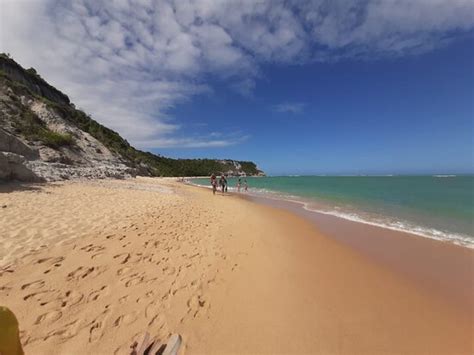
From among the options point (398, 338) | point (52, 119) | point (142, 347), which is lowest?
point (398, 338)

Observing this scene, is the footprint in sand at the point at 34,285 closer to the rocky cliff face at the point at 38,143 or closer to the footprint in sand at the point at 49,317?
the footprint in sand at the point at 49,317

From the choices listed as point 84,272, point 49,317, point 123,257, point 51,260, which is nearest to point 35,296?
point 49,317

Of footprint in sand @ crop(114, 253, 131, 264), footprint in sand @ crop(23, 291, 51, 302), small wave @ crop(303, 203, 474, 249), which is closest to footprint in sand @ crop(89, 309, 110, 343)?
footprint in sand @ crop(23, 291, 51, 302)

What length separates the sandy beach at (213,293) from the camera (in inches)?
120

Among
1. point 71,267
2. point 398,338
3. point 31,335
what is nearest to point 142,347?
point 31,335

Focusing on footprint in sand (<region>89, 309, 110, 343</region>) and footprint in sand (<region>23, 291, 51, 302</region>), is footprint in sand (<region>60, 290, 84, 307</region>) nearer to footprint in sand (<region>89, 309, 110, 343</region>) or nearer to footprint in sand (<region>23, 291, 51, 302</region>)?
footprint in sand (<region>23, 291, 51, 302</region>)

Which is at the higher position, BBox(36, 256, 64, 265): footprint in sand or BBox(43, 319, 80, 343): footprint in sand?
BBox(36, 256, 64, 265): footprint in sand

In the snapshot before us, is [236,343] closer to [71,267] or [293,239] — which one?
[71,267]

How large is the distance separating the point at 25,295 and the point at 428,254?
9.80 metres

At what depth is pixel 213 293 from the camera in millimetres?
4117

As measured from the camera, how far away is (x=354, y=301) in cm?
410

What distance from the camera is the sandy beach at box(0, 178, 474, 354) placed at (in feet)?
10.00

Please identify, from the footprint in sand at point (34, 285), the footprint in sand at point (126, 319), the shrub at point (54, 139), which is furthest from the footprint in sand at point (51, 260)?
the shrub at point (54, 139)

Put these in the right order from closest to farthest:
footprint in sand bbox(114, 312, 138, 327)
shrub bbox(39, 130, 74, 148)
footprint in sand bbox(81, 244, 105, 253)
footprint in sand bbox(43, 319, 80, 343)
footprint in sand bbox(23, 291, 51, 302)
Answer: footprint in sand bbox(43, 319, 80, 343), footprint in sand bbox(114, 312, 138, 327), footprint in sand bbox(23, 291, 51, 302), footprint in sand bbox(81, 244, 105, 253), shrub bbox(39, 130, 74, 148)
